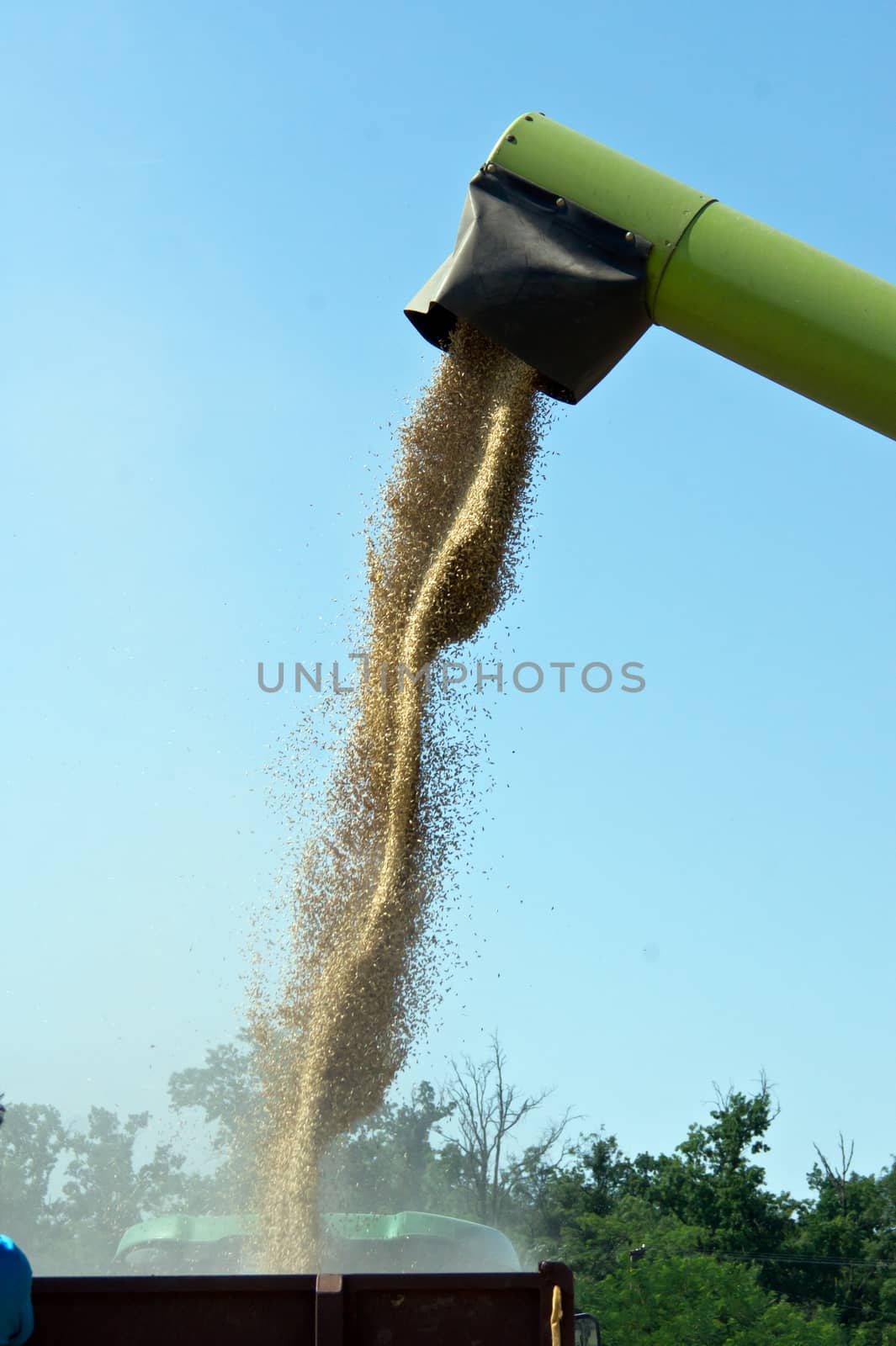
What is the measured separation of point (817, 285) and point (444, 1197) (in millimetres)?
11635

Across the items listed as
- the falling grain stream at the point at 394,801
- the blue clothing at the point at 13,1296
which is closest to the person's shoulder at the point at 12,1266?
the blue clothing at the point at 13,1296

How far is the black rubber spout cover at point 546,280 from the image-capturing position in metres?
4.32

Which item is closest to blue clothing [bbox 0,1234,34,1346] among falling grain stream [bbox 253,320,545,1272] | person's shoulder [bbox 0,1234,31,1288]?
person's shoulder [bbox 0,1234,31,1288]

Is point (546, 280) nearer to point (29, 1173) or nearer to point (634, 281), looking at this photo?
point (634, 281)

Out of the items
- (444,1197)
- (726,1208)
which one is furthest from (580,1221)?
(444,1197)

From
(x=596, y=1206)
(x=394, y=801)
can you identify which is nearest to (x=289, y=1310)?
(x=394, y=801)

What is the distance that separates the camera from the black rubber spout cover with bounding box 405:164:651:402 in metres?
4.32

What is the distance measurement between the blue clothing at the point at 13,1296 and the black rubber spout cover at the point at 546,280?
10.5 feet

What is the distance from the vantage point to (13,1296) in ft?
9.68

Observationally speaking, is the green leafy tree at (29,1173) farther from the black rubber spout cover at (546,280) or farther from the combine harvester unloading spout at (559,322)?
the black rubber spout cover at (546,280)

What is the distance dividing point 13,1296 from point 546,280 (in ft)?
11.2

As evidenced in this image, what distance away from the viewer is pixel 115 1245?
7328 millimetres

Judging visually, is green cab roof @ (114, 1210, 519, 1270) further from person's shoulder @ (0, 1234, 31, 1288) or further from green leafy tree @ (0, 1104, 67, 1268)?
person's shoulder @ (0, 1234, 31, 1288)

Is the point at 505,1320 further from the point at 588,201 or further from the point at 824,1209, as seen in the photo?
the point at 824,1209
